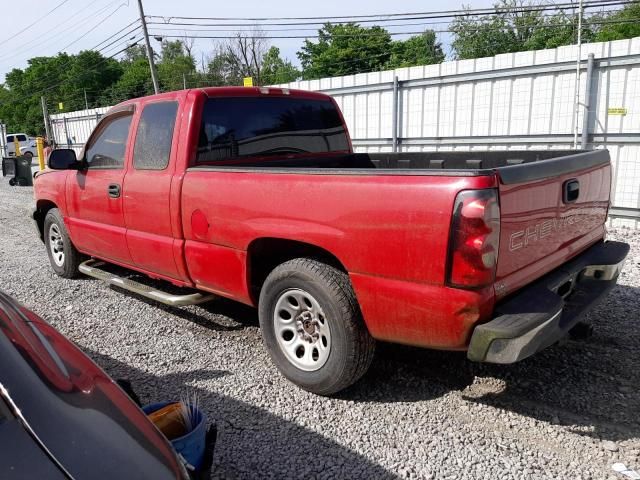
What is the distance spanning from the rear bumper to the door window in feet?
11.2

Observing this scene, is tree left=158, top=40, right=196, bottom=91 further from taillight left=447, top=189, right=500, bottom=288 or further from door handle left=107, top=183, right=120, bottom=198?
taillight left=447, top=189, right=500, bottom=288

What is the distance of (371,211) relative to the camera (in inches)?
110

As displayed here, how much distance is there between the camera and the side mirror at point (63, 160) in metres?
4.83

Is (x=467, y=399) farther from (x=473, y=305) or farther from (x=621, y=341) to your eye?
(x=621, y=341)

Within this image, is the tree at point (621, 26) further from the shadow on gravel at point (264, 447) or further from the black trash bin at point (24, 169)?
the shadow on gravel at point (264, 447)

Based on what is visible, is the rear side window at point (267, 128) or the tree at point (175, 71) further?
the tree at point (175, 71)

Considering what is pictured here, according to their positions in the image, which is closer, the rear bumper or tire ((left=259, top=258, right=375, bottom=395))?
the rear bumper

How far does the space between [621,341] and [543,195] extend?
1.85 meters

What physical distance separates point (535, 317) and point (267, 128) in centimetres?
266

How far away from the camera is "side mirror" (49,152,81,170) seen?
15.8ft

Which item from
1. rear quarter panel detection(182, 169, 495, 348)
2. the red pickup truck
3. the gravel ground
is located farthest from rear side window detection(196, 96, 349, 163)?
the gravel ground

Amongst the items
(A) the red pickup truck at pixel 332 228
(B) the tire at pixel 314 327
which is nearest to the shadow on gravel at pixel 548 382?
(B) the tire at pixel 314 327

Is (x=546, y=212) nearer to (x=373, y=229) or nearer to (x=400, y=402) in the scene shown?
(x=373, y=229)

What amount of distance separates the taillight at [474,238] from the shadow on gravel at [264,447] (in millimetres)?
1066
